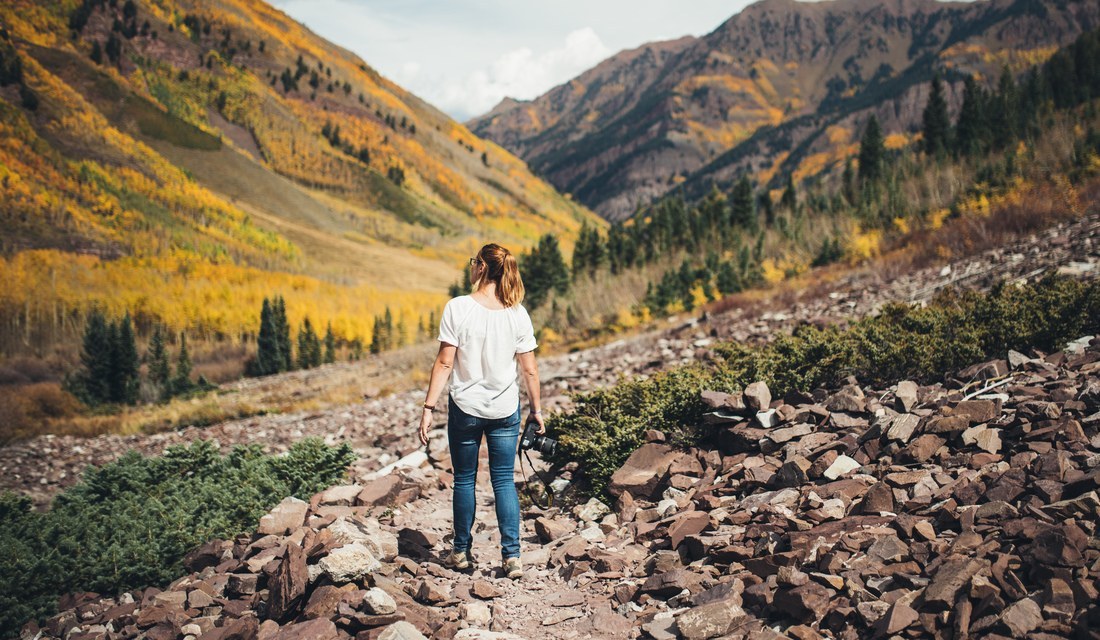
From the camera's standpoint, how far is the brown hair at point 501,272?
3.97 m

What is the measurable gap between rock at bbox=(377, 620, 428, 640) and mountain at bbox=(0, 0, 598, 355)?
4244 centimetres

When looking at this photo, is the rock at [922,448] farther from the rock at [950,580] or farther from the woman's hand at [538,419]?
the woman's hand at [538,419]

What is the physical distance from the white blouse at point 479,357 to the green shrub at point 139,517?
2600 millimetres

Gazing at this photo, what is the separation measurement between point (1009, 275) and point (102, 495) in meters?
12.7

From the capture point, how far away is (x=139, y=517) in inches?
191

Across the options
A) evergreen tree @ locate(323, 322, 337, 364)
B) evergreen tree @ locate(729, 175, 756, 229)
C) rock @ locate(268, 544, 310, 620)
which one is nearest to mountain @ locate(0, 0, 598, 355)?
evergreen tree @ locate(323, 322, 337, 364)

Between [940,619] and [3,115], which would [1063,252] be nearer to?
[940,619]

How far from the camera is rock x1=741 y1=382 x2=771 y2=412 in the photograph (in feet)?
17.1

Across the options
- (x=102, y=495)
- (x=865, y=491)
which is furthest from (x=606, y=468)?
(x=102, y=495)

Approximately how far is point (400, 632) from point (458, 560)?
1.23m

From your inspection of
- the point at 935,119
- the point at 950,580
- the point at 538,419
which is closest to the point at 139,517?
the point at 538,419

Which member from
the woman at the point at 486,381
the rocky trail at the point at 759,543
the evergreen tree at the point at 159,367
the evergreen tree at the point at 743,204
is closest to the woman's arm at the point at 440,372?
the woman at the point at 486,381

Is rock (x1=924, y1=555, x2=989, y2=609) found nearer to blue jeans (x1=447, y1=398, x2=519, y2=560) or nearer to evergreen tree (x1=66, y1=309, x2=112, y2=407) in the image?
blue jeans (x1=447, y1=398, x2=519, y2=560)

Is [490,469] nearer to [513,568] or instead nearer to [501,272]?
[513,568]
